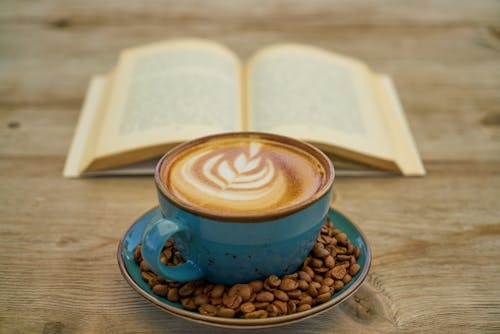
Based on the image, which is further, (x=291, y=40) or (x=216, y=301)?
(x=291, y=40)

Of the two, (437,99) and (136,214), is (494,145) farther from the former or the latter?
(136,214)

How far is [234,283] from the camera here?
60 centimetres

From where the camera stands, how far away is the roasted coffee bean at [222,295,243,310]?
1.82ft

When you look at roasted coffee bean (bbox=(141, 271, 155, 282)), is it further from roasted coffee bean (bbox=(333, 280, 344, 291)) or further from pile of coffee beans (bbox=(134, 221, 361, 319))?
roasted coffee bean (bbox=(333, 280, 344, 291))

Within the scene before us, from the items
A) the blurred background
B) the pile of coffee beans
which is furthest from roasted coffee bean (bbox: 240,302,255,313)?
the blurred background

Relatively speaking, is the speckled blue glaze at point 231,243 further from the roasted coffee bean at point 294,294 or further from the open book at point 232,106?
the open book at point 232,106

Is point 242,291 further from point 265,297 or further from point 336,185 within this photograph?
point 336,185

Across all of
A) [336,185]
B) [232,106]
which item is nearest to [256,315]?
[336,185]

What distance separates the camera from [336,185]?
910 mm

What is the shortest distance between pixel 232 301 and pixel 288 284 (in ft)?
0.20

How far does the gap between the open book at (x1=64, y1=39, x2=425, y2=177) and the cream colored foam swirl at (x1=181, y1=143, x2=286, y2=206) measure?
0.24m

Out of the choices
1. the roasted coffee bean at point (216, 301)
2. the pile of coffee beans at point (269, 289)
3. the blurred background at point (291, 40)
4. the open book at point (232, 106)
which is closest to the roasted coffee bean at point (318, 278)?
the pile of coffee beans at point (269, 289)

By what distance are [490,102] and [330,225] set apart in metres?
0.68

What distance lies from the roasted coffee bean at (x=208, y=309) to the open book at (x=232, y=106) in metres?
0.39
